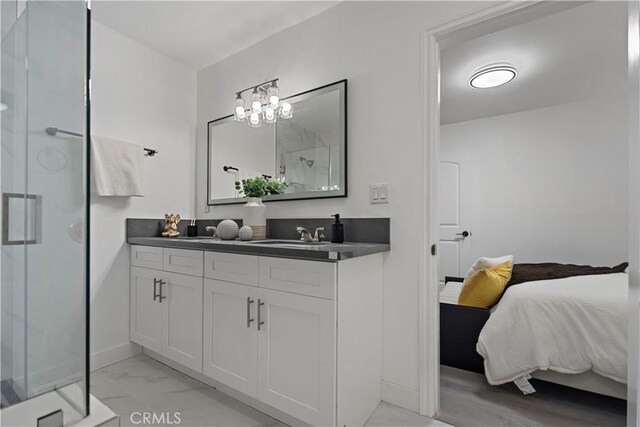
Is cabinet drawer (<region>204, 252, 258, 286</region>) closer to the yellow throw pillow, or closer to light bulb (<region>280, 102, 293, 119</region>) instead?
light bulb (<region>280, 102, 293, 119</region>)

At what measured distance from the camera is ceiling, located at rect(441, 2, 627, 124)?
85.0 inches

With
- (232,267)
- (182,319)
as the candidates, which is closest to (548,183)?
(232,267)

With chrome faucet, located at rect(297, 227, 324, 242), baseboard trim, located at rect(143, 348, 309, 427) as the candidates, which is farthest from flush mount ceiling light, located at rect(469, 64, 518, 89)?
baseboard trim, located at rect(143, 348, 309, 427)

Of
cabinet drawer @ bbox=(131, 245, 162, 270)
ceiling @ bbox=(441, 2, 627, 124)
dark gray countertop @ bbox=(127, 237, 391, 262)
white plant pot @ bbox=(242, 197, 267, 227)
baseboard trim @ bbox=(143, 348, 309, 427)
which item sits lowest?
baseboard trim @ bbox=(143, 348, 309, 427)

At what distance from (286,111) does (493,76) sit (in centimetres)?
196

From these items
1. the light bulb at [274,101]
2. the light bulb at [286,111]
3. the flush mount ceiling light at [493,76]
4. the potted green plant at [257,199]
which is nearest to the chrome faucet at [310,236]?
the potted green plant at [257,199]

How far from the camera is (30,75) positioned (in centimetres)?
98

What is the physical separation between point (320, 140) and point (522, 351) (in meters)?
1.77

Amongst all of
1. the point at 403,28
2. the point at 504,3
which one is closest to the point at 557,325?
the point at 504,3

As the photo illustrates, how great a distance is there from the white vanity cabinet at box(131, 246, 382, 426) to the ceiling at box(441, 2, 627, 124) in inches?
77.6

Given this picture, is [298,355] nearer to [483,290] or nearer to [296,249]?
[296,249]

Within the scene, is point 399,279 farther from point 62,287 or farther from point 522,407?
point 62,287

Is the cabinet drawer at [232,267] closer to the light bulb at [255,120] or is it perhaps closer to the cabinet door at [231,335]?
the cabinet door at [231,335]

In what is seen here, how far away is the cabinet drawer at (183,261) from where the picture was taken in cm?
189
